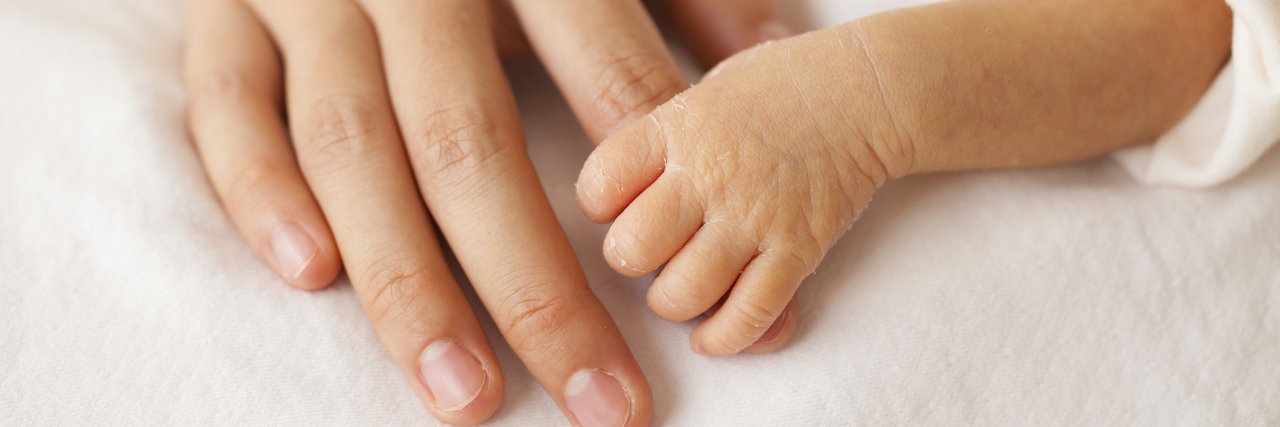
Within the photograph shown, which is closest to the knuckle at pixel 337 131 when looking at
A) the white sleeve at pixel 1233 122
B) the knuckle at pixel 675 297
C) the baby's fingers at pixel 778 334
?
the knuckle at pixel 675 297

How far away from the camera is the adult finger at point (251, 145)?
2.44 ft

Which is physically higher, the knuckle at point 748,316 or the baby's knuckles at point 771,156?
the baby's knuckles at point 771,156

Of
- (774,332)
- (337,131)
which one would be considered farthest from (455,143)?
(774,332)

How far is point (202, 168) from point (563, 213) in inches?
17.0

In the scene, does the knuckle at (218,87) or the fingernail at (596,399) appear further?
the knuckle at (218,87)

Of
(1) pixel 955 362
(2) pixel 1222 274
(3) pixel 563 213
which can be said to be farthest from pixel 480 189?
(2) pixel 1222 274

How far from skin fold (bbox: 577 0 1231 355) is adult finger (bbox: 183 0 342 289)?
12.1 inches

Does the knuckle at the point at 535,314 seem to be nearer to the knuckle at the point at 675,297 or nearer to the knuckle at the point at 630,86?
the knuckle at the point at 675,297

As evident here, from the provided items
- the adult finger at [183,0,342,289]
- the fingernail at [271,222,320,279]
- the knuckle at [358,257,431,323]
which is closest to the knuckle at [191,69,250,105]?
the adult finger at [183,0,342,289]

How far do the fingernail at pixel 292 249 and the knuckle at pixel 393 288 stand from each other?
0.24 feet

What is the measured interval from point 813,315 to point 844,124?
19 centimetres

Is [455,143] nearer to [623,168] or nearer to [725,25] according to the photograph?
[623,168]

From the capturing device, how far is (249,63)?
895 millimetres

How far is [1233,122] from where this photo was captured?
732 millimetres
